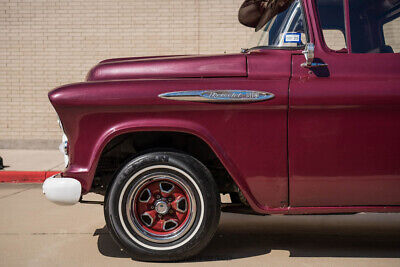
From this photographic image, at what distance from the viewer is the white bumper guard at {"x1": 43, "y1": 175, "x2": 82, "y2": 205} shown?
3070 mm

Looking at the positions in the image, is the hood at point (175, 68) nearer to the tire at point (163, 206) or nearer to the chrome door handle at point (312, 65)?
the chrome door handle at point (312, 65)

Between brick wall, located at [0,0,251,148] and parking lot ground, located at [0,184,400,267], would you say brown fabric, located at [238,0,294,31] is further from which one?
brick wall, located at [0,0,251,148]

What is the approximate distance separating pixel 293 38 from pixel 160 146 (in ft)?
4.03

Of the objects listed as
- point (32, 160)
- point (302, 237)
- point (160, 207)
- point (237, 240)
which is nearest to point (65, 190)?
point (160, 207)

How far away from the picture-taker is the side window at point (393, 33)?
Result: 3.39 m

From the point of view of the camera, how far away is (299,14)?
329 cm

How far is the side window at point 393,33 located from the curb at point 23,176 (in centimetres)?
524

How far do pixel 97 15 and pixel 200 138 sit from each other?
24.8 ft

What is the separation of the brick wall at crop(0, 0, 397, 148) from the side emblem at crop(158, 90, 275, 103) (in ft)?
22.3

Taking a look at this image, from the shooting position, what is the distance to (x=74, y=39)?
32.7 ft

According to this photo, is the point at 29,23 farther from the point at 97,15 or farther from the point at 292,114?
the point at 292,114

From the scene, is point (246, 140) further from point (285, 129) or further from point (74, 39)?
point (74, 39)

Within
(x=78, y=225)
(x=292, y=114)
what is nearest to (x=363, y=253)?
(x=292, y=114)

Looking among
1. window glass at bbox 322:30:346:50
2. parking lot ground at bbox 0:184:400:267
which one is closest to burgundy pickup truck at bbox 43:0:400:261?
window glass at bbox 322:30:346:50
